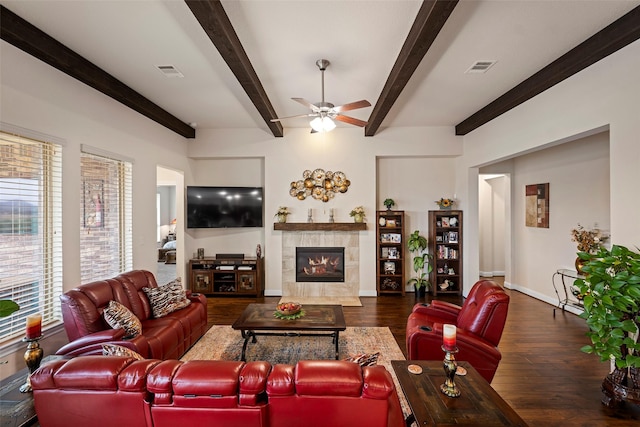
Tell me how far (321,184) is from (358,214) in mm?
935

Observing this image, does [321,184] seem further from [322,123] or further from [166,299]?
[166,299]

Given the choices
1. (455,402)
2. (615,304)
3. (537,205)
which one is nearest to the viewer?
(455,402)

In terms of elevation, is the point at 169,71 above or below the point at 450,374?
above

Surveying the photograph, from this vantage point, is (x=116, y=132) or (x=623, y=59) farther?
(x=116, y=132)

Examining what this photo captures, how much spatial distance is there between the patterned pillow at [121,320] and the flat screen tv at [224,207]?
10.2ft

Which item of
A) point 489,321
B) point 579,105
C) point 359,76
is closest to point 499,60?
point 579,105

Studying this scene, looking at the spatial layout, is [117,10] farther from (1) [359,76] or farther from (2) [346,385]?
(2) [346,385]

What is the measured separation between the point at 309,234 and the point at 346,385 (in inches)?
175

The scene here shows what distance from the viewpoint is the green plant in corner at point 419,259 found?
5754 mm

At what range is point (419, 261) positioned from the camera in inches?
226

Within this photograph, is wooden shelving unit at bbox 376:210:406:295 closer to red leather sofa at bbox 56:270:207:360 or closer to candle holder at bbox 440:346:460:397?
red leather sofa at bbox 56:270:207:360

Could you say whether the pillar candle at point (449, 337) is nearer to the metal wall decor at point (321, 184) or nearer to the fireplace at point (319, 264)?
the fireplace at point (319, 264)

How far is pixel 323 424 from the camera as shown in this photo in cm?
143

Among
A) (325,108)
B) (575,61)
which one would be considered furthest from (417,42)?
(575,61)
